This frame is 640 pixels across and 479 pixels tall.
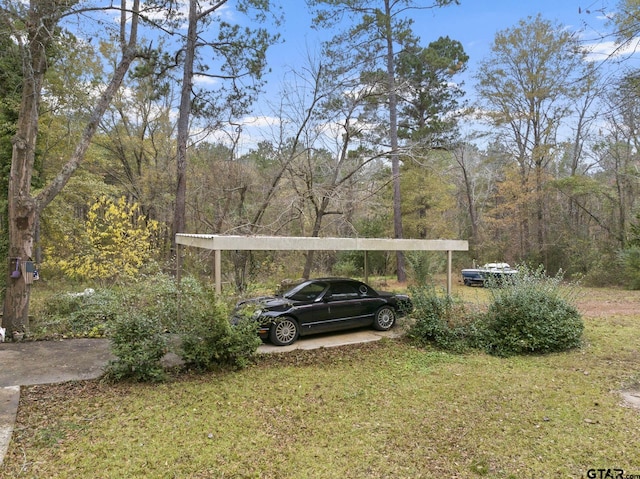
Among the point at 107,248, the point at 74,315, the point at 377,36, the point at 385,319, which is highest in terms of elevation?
the point at 377,36

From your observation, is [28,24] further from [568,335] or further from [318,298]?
[568,335]

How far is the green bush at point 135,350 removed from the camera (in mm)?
5180

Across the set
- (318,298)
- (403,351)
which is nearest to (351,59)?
(318,298)

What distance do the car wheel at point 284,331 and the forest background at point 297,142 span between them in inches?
88.9

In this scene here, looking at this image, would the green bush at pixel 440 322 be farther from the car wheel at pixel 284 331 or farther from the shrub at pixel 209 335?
the shrub at pixel 209 335

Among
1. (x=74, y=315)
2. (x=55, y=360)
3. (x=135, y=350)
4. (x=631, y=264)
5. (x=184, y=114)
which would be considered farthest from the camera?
(x=631, y=264)

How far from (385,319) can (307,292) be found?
2.01m

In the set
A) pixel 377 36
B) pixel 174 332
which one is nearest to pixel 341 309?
pixel 174 332

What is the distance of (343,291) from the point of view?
8133mm

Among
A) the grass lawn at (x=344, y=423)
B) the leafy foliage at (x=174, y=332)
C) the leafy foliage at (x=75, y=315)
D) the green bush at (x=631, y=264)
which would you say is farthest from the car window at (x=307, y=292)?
the green bush at (x=631, y=264)

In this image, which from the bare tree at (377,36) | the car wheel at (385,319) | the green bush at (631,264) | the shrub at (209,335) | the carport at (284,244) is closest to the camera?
the shrub at (209,335)

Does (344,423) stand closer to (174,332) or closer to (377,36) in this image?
(174,332)

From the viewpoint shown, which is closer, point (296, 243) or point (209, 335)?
point (209, 335)

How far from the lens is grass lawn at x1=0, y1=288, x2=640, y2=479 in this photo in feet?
10.8
